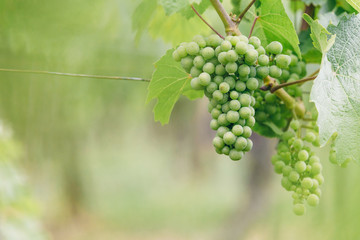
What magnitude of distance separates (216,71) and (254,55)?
0.05 m

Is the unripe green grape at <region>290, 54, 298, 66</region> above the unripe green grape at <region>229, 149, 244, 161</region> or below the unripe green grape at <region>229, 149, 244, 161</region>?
above

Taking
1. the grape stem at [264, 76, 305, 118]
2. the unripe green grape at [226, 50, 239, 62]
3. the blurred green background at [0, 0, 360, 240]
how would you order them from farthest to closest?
the blurred green background at [0, 0, 360, 240], the grape stem at [264, 76, 305, 118], the unripe green grape at [226, 50, 239, 62]

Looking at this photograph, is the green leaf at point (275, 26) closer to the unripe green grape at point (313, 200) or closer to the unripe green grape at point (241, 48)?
the unripe green grape at point (241, 48)

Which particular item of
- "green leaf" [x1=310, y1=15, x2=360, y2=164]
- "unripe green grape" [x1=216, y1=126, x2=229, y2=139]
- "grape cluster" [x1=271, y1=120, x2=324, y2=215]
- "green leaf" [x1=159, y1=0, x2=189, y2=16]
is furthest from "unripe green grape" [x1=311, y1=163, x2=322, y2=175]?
"green leaf" [x1=159, y1=0, x2=189, y2=16]

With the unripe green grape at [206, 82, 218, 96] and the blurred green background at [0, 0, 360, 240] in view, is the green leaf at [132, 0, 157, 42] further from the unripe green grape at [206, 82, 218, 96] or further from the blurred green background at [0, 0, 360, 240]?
the unripe green grape at [206, 82, 218, 96]

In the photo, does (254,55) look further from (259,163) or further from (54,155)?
(54,155)

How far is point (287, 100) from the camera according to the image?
613 mm

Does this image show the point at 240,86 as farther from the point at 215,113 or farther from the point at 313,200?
the point at 313,200

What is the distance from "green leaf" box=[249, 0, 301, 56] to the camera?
0.53 meters

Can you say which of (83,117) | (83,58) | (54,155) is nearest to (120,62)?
(83,58)

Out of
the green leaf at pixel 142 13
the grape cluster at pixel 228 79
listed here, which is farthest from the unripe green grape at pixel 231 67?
the green leaf at pixel 142 13

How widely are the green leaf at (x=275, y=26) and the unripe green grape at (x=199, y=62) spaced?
5.0 inches

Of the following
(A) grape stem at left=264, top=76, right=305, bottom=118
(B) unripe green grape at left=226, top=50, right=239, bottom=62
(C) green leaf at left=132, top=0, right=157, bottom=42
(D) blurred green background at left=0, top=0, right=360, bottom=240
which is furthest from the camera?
(D) blurred green background at left=0, top=0, right=360, bottom=240

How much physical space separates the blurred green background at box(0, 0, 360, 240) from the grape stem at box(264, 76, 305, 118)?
0.99ft
